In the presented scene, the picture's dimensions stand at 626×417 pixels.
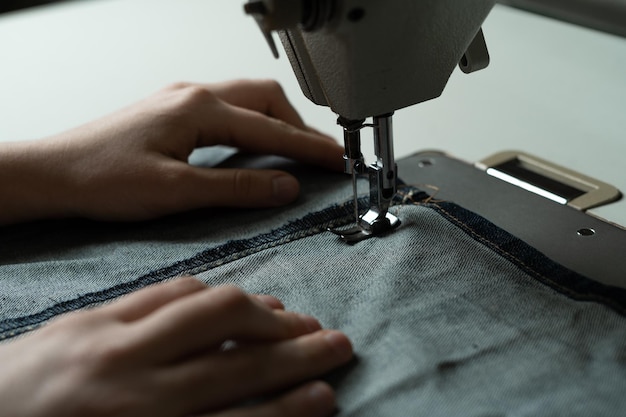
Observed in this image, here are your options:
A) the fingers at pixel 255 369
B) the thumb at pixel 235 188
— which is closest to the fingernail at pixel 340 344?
the fingers at pixel 255 369

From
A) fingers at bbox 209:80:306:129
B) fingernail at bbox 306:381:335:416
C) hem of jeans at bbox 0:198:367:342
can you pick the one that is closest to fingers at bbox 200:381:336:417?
fingernail at bbox 306:381:335:416

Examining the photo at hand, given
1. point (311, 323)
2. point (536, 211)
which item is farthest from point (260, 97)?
point (311, 323)

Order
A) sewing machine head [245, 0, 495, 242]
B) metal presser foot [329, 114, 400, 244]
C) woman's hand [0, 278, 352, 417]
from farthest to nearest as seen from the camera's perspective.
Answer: metal presser foot [329, 114, 400, 244] < sewing machine head [245, 0, 495, 242] < woman's hand [0, 278, 352, 417]

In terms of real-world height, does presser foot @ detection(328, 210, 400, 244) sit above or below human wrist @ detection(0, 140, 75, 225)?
below

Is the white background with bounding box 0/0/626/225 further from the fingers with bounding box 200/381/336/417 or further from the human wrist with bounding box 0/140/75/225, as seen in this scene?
the fingers with bounding box 200/381/336/417

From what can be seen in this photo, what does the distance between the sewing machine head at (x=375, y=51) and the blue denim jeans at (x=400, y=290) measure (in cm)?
11

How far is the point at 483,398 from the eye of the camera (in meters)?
0.73

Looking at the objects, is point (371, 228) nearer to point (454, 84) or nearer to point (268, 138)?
point (268, 138)

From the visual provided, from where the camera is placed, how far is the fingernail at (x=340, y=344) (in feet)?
2.54

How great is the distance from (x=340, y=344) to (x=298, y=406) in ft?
0.27

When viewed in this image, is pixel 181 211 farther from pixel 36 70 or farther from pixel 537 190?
pixel 36 70

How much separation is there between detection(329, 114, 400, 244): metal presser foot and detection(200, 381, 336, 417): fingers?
300 mm

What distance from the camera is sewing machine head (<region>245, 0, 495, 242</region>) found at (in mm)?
803

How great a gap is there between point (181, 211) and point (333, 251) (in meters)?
0.26
